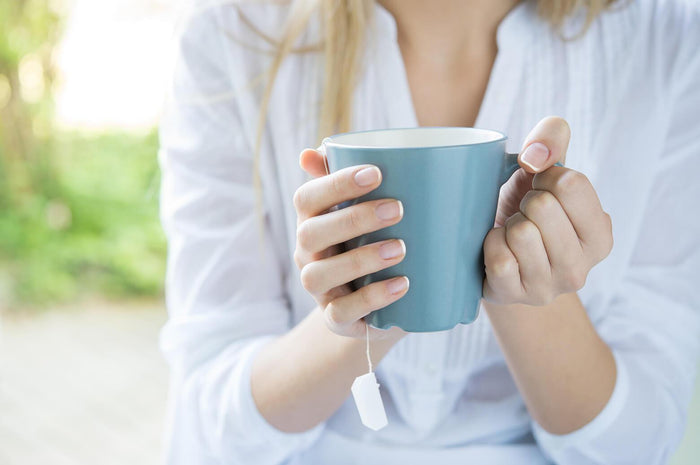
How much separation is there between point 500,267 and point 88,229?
3.40m

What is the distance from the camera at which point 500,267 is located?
22.4 inches

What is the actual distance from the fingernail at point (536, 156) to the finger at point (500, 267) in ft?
0.21

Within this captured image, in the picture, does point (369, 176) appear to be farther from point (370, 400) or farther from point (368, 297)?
point (370, 400)

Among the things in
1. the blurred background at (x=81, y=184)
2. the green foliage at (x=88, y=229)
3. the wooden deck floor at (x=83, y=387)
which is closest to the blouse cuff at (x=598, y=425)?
the wooden deck floor at (x=83, y=387)

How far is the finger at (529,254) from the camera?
565mm

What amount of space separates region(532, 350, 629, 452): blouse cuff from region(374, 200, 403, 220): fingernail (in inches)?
18.3

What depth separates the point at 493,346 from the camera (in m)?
0.95

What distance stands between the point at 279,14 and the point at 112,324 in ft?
8.35

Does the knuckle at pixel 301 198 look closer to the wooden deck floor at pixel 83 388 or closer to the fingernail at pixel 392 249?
the fingernail at pixel 392 249

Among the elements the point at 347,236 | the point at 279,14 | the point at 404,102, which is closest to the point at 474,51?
the point at 404,102

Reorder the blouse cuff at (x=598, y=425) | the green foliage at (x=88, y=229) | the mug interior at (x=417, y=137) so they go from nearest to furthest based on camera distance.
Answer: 1. the mug interior at (x=417, y=137)
2. the blouse cuff at (x=598, y=425)
3. the green foliage at (x=88, y=229)

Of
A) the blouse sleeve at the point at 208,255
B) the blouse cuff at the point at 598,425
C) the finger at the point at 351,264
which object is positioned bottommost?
the blouse cuff at the point at 598,425

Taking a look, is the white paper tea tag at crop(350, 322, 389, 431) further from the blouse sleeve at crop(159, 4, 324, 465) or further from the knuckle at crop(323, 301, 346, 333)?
the blouse sleeve at crop(159, 4, 324, 465)

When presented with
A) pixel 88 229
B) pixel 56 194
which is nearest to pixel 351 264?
pixel 88 229
